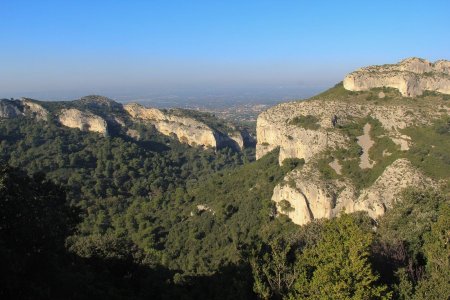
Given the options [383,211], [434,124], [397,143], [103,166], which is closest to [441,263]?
[383,211]

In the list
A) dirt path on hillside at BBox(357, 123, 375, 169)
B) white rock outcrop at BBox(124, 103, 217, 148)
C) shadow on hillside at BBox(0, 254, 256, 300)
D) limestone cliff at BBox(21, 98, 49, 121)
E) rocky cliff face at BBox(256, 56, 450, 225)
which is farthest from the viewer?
white rock outcrop at BBox(124, 103, 217, 148)

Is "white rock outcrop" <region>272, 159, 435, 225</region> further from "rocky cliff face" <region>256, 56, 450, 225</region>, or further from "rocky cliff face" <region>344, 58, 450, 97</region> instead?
"rocky cliff face" <region>344, 58, 450, 97</region>

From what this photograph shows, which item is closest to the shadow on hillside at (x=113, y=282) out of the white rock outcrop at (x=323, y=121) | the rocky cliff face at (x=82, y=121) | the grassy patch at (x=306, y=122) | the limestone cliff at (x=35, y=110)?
the white rock outcrop at (x=323, y=121)

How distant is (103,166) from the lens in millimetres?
104500

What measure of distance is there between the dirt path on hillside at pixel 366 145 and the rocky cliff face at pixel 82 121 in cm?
8525

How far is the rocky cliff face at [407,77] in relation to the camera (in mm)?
76812

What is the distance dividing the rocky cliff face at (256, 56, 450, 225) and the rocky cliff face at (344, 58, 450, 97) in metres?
0.37

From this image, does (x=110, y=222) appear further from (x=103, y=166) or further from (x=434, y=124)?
(x=434, y=124)

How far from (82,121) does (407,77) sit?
9586 centimetres

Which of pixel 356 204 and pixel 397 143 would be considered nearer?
pixel 356 204

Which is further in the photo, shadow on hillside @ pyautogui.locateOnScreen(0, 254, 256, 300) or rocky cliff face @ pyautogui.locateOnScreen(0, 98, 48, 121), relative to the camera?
rocky cliff face @ pyautogui.locateOnScreen(0, 98, 48, 121)

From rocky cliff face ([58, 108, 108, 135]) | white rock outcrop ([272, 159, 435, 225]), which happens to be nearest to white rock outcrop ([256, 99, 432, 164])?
white rock outcrop ([272, 159, 435, 225])

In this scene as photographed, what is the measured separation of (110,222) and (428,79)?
65.3 m

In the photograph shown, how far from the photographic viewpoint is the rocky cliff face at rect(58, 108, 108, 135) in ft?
424
